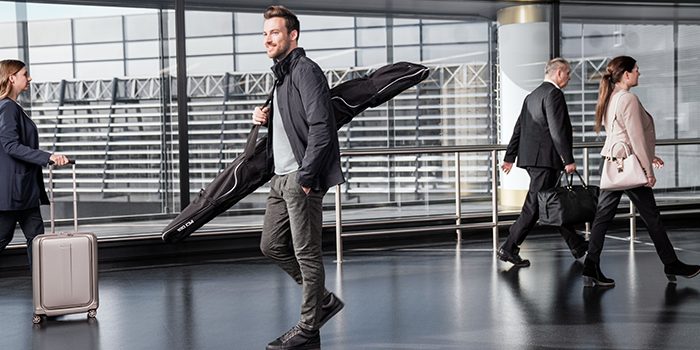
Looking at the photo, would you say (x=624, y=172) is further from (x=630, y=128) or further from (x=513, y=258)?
(x=513, y=258)

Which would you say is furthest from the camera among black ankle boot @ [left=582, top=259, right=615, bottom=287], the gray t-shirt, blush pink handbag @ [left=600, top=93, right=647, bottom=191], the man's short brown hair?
black ankle boot @ [left=582, top=259, right=615, bottom=287]

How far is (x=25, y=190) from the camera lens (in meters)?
6.06

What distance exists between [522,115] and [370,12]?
2172 millimetres

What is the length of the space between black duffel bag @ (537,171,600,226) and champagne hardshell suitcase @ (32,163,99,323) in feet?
10.6

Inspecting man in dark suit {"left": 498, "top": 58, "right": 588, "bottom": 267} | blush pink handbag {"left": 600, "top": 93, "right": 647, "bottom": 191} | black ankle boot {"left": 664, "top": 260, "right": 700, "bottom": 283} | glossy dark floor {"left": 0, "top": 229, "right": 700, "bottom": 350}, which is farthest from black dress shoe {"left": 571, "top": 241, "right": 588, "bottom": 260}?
blush pink handbag {"left": 600, "top": 93, "right": 647, "bottom": 191}

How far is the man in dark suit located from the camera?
7.01 metres

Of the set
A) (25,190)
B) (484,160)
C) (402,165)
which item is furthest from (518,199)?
(25,190)

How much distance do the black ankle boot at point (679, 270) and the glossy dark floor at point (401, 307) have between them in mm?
73

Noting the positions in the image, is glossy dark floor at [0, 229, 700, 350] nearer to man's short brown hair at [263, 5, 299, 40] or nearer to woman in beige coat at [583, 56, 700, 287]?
woman in beige coat at [583, 56, 700, 287]

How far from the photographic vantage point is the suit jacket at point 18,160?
593 centimetres

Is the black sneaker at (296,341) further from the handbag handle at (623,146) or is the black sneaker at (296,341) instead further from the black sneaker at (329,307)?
the handbag handle at (623,146)

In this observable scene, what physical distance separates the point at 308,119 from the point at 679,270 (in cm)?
328

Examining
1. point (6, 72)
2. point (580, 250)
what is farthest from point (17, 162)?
point (580, 250)

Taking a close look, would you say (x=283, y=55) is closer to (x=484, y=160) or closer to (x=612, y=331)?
(x=612, y=331)
